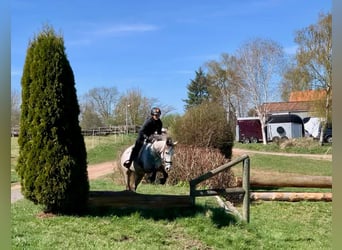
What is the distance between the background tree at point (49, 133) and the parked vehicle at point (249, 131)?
2996 cm

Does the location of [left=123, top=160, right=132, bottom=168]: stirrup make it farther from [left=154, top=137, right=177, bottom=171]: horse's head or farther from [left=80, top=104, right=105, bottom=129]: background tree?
[left=80, top=104, right=105, bottom=129]: background tree

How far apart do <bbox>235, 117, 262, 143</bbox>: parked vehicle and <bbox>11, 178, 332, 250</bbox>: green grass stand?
92.4ft

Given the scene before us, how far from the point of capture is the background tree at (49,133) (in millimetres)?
5285

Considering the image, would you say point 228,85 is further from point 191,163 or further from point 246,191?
point 246,191

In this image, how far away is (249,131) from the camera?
3509 cm

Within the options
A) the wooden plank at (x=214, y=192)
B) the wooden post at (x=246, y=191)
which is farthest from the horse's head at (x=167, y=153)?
the wooden post at (x=246, y=191)

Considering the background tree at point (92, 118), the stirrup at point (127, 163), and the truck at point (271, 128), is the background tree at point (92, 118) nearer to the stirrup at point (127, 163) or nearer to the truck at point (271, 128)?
the truck at point (271, 128)

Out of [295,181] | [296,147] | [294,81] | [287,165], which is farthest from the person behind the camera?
[294,81]

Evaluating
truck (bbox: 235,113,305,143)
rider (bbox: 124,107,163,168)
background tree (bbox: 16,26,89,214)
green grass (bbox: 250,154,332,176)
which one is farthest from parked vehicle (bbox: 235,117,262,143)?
background tree (bbox: 16,26,89,214)

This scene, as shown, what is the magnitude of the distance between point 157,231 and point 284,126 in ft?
103

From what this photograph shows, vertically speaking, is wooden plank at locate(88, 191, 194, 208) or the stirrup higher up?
the stirrup

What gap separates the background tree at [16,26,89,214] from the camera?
17.3 feet

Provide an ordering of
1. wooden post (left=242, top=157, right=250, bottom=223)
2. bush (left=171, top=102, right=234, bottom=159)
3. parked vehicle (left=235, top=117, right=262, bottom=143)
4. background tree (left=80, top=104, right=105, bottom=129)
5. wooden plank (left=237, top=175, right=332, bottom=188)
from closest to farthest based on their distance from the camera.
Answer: wooden post (left=242, top=157, right=250, bottom=223) → wooden plank (left=237, top=175, right=332, bottom=188) → bush (left=171, top=102, right=234, bottom=159) → background tree (left=80, top=104, right=105, bottom=129) → parked vehicle (left=235, top=117, right=262, bottom=143)

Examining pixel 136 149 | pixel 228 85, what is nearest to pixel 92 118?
pixel 228 85
